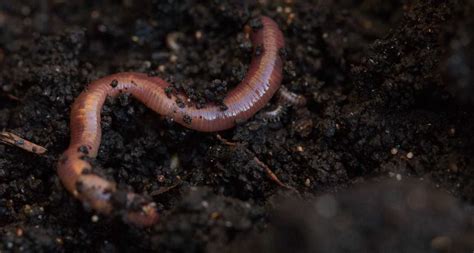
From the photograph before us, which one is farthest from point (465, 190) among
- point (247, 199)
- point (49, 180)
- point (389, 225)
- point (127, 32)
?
point (127, 32)

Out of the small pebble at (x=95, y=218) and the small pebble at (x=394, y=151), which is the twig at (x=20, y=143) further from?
the small pebble at (x=394, y=151)

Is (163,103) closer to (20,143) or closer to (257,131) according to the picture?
(257,131)

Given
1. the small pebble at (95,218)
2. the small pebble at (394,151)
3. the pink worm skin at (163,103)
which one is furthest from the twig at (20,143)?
the small pebble at (394,151)

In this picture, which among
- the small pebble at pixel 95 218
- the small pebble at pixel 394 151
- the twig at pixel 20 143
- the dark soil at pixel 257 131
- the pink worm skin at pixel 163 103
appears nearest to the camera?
the dark soil at pixel 257 131

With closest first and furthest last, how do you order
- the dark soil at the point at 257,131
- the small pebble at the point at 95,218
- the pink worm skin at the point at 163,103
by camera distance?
the dark soil at the point at 257,131, the small pebble at the point at 95,218, the pink worm skin at the point at 163,103

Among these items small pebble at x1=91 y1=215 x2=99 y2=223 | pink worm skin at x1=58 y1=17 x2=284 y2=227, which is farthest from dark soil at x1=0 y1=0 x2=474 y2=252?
pink worm skin at x1=58 y1=17 x2=284 y2=227

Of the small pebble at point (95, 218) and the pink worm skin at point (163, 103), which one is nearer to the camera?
the small pebble at point (95, 218)

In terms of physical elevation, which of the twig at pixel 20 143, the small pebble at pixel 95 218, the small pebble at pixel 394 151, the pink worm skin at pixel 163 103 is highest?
the small pebble at pixel 394 151
